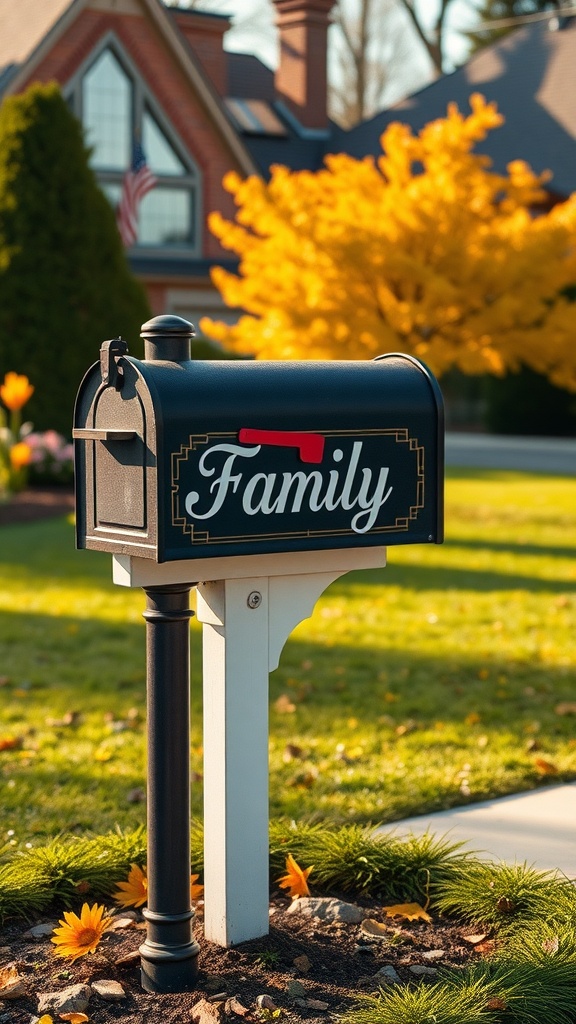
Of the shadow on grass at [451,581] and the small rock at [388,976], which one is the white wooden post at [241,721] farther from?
the shadow on grass at [451,581]

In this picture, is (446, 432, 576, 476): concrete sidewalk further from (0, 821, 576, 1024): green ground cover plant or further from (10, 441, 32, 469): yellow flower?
(0, 821, 576, 1024): green ground cover plant

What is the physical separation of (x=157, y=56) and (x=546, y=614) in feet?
56.5

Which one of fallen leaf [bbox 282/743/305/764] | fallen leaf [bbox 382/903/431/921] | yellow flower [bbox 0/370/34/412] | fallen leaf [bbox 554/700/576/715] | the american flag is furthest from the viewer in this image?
yellow flower [bbox 0/370/34/412]

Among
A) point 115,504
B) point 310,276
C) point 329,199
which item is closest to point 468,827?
point 115,504

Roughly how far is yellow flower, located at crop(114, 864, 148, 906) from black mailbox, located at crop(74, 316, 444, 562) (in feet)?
3.19

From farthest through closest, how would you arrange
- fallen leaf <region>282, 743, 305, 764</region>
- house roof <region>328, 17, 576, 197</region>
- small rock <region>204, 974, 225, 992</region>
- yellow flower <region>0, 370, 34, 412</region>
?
house roof <region>328, 17, 576, 197</region> < yellow flower <region>0, 370, 34, 412</region> < fallen leaf <region>282, 743, 305, 764</region> < small rock <region>204, 974, 225, 992</region>

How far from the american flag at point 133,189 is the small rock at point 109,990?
10314 mm

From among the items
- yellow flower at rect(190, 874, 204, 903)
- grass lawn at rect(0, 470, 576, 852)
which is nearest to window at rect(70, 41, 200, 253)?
grass lawn at rect(0, 470, 576, 852)

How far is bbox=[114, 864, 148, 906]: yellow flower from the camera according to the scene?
334 cm

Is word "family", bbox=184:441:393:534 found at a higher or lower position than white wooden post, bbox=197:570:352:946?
higher

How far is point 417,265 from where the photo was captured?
12.1 meters

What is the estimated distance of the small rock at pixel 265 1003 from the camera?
2.79 m

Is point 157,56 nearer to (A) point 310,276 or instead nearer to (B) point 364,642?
(A) point 310,276

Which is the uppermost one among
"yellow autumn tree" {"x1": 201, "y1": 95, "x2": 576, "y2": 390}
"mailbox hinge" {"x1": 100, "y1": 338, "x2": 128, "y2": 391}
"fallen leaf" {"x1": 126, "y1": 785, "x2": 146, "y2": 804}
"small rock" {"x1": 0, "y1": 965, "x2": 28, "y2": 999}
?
"yellow autumn tree" {"x1": 201, "y1": 95, "x2": 576, "y2": 390}
